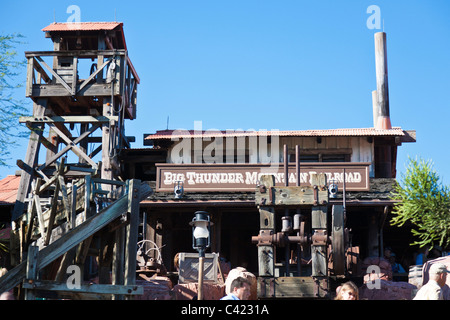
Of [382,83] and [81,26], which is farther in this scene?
[382,83]

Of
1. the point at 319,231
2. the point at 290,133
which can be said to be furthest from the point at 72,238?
the point at 290,133

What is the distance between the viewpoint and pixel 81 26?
2330 centimetres

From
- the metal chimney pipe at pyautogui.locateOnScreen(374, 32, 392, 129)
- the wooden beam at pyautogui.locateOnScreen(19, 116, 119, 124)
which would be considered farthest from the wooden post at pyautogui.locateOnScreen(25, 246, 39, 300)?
the metal chimney pipe at pyautogui.locateOnScreen(374, 32, 392, 129)

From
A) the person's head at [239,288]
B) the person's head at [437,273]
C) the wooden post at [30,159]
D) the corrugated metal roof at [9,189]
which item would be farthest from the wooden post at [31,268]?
the corrugated metal roof at [9,189]

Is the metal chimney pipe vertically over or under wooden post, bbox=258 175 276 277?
over

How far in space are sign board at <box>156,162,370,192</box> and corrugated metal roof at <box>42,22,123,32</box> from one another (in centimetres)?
555

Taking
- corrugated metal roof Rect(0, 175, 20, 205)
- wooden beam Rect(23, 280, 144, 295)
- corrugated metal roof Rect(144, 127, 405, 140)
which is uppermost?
corrugated metal roof Rect(144, 127, 405, 140)

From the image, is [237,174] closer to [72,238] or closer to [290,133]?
[290,133]

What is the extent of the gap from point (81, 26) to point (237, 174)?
24.5ft

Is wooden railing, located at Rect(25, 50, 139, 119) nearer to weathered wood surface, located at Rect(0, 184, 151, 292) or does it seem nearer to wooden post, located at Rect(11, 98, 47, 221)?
wooden post, located at Rect(11, 98, 47, 221)

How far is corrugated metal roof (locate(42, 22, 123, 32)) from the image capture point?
23125 mm

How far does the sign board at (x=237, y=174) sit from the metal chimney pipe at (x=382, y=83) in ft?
22.5
